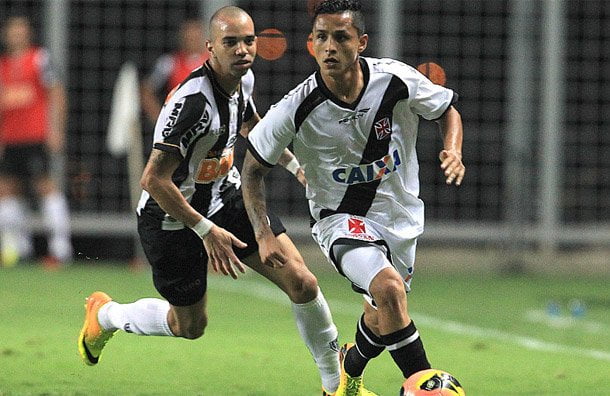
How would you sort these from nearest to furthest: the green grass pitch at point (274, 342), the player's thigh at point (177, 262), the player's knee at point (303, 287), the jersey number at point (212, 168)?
the player's knee at point (303, 287), the jersey number at point (212, 168), the player's thigh at point (177, 262), the green grass pitch at point (274, 342)

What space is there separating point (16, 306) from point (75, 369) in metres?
4.00

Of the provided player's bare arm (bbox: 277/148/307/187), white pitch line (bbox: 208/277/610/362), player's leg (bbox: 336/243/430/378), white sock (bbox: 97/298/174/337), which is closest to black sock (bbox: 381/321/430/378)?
player's leg (bbox: 336/243/430/378)

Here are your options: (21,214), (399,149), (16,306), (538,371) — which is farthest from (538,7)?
(399,149)

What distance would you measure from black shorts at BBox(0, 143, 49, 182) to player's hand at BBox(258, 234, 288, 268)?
33.4 feet

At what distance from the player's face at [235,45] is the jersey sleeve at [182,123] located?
0.22 meters

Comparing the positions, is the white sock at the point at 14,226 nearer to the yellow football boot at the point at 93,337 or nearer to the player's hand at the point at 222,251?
the yellow football boot at the point at 93,337

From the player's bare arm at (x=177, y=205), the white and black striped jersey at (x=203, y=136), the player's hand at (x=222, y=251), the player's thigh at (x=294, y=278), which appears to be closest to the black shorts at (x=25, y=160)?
the white and black striped jersey at (x=203, y=136)

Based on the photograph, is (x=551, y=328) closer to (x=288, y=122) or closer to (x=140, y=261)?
(x=288, y=122)

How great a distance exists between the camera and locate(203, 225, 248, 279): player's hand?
23.4 ft

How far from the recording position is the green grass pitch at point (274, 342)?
27.6ft

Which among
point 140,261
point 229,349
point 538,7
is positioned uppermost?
point 538,7

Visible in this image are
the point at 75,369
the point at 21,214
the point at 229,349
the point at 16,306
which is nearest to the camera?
the point at 75,369

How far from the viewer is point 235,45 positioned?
24.8 feet

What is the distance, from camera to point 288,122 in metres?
7.13
